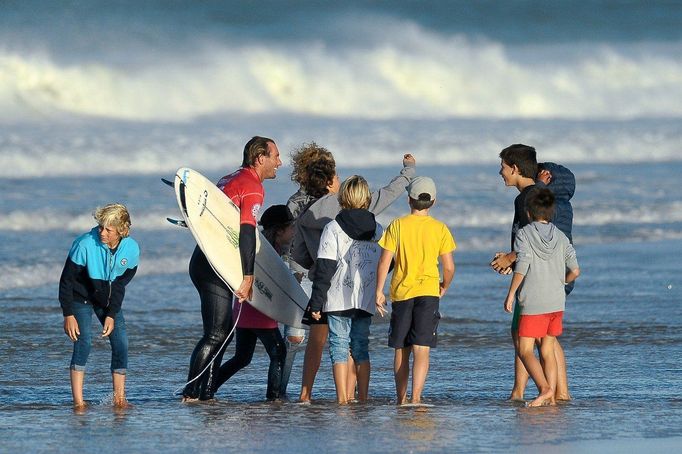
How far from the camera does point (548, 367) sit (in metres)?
6.76

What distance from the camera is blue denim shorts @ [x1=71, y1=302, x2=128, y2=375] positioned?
670 centimetres

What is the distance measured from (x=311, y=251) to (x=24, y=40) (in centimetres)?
3438

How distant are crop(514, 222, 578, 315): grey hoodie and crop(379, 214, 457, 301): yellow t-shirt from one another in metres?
0.40

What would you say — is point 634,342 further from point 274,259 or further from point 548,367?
point 274,259

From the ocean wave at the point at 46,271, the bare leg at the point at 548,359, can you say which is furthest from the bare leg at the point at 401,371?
the ocean wave at the point at 46,271

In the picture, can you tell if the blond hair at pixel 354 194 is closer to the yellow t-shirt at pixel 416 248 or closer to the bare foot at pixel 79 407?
the yellow t-shirt at pixel 416 248

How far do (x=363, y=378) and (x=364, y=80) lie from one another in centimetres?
3548

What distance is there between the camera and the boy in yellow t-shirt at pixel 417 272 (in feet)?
21.7

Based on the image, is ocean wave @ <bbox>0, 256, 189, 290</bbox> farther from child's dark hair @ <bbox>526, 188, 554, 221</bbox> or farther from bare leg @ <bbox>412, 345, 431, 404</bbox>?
child's dark hair @ <bbox>526, 188, 554, 221</bbox>

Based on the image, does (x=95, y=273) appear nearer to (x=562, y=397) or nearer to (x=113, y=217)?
(x=113, y=217)

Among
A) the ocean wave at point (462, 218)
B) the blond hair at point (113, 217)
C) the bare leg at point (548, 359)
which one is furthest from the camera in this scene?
the ocean wave at point (462, 218)

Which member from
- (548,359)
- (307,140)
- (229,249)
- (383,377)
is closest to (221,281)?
(229,249)

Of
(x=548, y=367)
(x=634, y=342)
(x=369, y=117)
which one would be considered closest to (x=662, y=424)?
(x=548, y=367)

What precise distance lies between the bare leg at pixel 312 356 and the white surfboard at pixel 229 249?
0.82 feet
